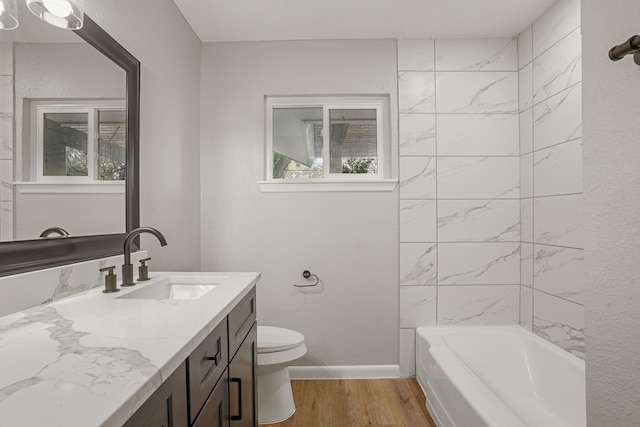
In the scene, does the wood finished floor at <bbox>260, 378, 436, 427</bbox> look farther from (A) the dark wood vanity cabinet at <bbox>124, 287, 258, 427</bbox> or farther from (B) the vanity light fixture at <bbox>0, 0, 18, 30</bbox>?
(B) the vanity light fixture at <bbox>0, 0, 18, 30</bbox>

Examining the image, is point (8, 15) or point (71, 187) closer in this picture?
point (8, 15)

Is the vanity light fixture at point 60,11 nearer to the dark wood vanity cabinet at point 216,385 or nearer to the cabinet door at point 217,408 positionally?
the dark wood vanity cabinet at point 216,385

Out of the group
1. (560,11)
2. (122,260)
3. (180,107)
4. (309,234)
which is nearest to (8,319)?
(122,260)

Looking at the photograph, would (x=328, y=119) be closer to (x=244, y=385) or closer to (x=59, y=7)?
(x=59, y=7)

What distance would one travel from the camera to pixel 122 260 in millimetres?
1559

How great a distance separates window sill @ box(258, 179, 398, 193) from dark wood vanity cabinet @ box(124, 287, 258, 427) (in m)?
1.08

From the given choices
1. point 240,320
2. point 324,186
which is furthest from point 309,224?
point 240,320

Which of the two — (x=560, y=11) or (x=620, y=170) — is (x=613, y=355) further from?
(x=560, y=11)

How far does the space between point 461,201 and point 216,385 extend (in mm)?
2121

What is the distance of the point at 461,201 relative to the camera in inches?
102

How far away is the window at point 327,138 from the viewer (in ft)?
8.84

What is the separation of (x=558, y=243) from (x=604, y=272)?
1667 millimetres

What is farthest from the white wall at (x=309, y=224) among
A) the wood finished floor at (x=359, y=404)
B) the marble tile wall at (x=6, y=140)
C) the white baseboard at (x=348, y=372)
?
the marble tile wall at (x=6, y=140)

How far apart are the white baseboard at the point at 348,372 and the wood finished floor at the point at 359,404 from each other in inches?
1.6
